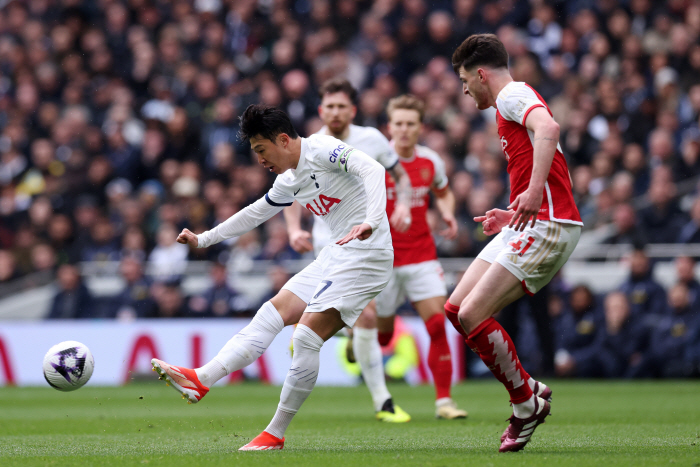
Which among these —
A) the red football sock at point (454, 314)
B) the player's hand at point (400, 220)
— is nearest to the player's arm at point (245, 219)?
the red football sock at point (454, 314)

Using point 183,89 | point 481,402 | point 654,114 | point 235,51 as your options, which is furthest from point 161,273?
point 654,114

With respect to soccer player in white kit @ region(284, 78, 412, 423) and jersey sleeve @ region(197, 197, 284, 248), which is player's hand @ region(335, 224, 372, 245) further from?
soccer player in white kit @ region(284, 78, 412, 423)

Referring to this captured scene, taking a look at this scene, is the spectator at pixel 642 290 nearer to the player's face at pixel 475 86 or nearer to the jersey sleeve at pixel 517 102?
the player's face at pixel 475 86

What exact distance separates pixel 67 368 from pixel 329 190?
85.3 inches

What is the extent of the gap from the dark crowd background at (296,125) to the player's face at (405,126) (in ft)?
14.6

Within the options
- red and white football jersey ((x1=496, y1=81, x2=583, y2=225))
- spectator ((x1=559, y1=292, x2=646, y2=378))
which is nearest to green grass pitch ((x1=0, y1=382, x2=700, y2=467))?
spectator ((x1=559, y1=292, x2=646, y2=378))

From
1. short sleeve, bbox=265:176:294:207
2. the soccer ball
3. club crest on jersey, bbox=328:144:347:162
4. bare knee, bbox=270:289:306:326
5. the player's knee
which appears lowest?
the player's knee

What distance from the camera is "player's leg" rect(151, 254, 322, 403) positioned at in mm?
5258

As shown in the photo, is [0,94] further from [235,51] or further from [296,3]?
[296,3]

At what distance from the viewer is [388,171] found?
7840 millimetres

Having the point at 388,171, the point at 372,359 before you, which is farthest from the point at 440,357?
the point at 388,171

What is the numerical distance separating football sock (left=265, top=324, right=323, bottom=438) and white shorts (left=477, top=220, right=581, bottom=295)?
49.2 inches

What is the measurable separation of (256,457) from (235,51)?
13.4 meters

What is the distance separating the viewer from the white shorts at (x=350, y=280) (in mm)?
5395
